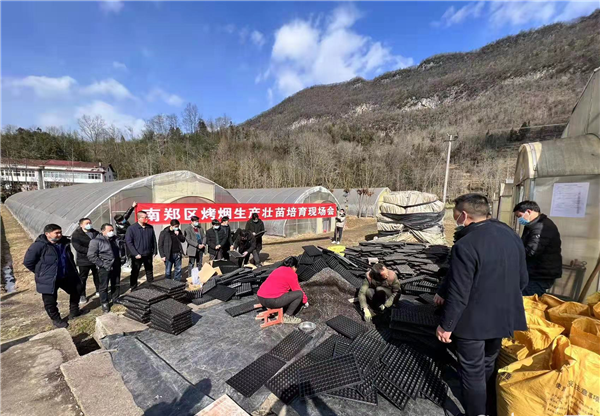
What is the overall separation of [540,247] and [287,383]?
4046 millimetres

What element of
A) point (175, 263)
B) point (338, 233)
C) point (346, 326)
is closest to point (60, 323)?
point (175, 263)

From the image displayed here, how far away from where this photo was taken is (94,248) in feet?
17.0

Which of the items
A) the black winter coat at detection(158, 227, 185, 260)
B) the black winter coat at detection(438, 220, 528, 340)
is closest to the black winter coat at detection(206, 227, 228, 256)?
the black winter coat at detection(158, 227, 185, 260)

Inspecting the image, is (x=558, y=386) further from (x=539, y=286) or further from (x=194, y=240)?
(x=194, y=240)

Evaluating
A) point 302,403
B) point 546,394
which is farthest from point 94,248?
point 546,394

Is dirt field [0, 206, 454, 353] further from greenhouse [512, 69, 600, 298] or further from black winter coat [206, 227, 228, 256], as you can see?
greenhouse [512, 69, 600, 298]

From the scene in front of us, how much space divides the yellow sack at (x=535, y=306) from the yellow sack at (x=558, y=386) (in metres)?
0.98

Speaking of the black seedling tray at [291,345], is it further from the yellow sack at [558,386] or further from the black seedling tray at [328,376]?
the yellow sack at [558,386]

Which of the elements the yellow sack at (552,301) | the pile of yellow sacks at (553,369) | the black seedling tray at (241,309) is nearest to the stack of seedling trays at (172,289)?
the black seedling tray at (241,309)

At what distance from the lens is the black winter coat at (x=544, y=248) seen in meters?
3.69

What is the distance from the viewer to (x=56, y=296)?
14.9ft

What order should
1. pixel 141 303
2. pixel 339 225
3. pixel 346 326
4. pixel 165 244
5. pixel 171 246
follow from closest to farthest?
pixel 346 326 → pixel 141 303 → pixel 165 244 → pixel 171 246 → pixel 339 225

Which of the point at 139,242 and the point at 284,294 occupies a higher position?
the point at 139,242

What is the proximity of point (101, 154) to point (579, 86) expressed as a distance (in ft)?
329
